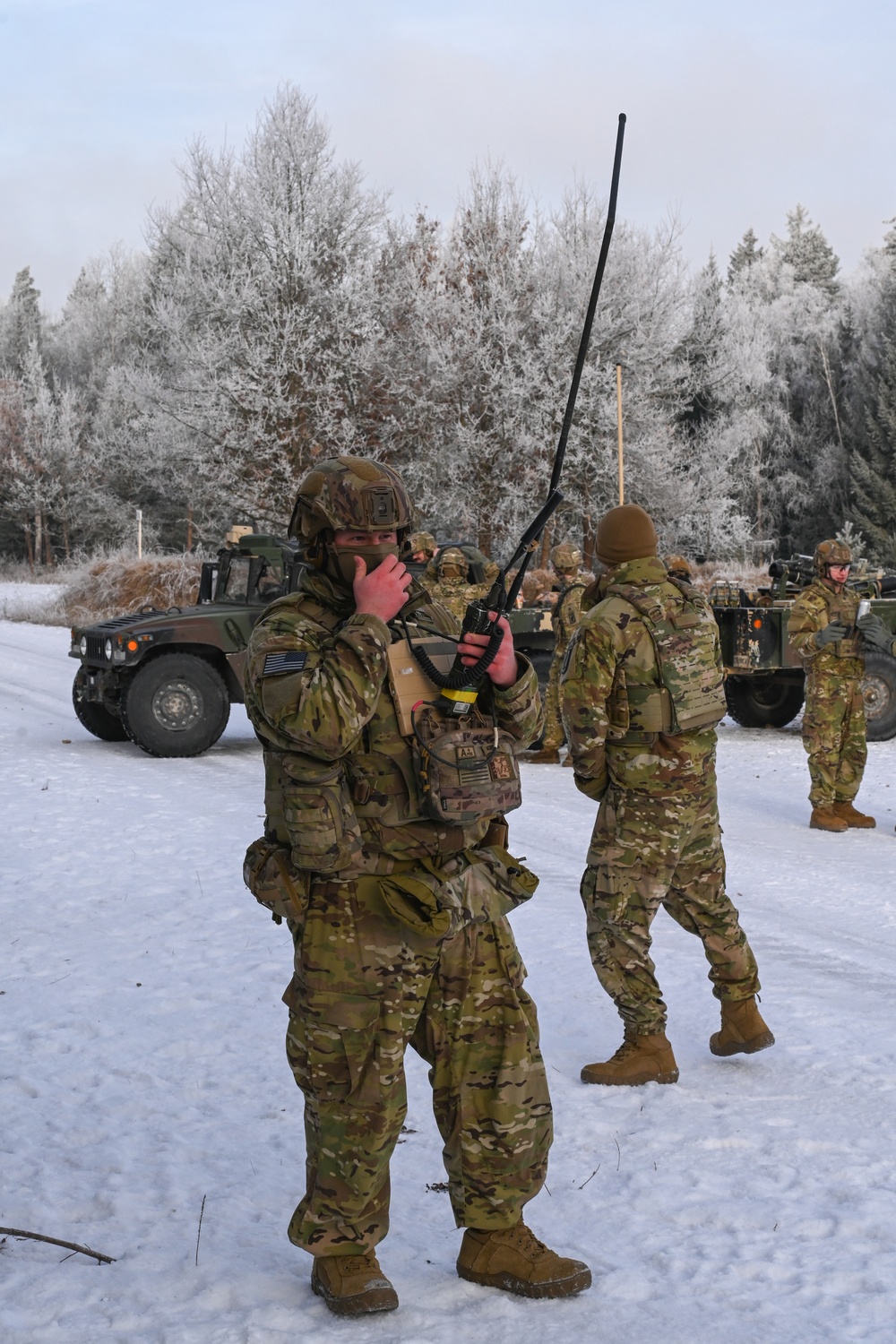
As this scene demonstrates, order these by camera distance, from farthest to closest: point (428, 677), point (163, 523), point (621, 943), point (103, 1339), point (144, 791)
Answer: point (163, 523)
point (144, 791)
point (621, 943)
point (428, 677)
point (103, 1339)

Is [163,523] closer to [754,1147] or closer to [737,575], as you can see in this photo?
[737,575]

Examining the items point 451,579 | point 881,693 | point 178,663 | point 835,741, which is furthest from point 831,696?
point 178,663

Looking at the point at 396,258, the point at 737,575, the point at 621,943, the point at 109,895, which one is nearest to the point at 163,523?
the point at 396,258

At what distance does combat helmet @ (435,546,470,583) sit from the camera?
10812 millimetres

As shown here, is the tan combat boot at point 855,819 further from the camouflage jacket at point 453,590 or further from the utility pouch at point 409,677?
the utility pouch at point 409,677

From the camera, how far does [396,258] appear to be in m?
25.4

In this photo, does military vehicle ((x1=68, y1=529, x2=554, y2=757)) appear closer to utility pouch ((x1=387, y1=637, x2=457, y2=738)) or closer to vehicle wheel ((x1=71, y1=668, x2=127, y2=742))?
vehicle wheel ((x1=71, y1=668, x2=127, y2=742))

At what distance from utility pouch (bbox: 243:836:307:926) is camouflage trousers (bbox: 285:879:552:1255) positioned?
4 cm

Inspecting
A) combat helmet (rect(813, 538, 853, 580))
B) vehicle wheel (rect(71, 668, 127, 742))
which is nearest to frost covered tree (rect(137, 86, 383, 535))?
vehicle wheel (rect(71, 668, 127, 742))

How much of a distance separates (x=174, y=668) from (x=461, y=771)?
8.01 meters

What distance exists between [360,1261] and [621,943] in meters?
1.58

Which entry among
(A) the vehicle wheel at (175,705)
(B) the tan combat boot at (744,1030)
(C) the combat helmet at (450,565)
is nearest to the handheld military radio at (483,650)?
(B) the tan combat boot at (744,1030)

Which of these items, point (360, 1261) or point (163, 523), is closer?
point (360, 1261)

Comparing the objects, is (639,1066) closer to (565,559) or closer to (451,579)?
(565,559)
